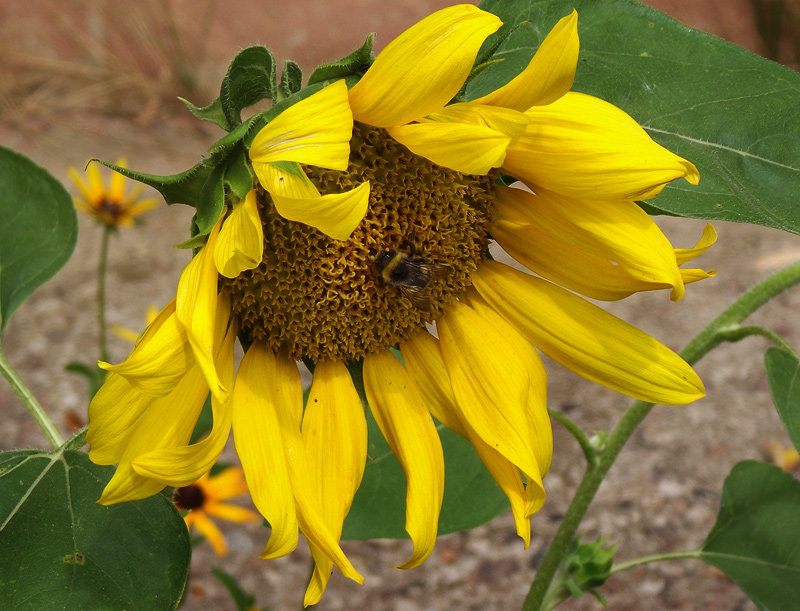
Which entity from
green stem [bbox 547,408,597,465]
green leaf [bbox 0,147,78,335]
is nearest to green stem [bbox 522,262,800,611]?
green stem [bbox 547,408,597,465]

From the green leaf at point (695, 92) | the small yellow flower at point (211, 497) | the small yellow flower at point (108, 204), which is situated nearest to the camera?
the green leaf at point (695, 92)

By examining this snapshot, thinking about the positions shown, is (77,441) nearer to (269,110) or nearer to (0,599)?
(0,599)

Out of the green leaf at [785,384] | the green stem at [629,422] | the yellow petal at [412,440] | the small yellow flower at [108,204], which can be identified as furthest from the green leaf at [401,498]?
the small yellow flower at [108,204]

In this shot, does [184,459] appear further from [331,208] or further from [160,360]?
[331,208]

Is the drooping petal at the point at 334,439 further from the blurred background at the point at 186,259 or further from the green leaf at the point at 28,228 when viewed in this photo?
the blurred background at the point at 186,259

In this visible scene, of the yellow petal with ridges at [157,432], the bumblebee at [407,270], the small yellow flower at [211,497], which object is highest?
the bumblebee at [407,270]

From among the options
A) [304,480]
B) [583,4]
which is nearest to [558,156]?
[583,4]
